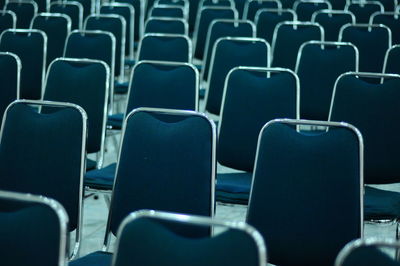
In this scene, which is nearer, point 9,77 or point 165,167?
point 165,167

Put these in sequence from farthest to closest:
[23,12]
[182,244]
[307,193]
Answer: [23,12]
[307,193]
[182,244]

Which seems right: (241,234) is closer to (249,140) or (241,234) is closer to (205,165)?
(205,165)

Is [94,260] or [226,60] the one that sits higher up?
[226,60]

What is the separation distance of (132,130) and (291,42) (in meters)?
2.99

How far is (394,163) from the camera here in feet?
11.8

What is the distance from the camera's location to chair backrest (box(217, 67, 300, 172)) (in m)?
3.82

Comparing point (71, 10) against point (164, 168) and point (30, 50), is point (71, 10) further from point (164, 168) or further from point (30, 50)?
point (164, 168)

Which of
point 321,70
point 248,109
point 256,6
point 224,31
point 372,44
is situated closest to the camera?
point 248,109

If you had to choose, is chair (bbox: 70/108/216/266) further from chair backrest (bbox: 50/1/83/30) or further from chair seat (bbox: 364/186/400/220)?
chair backrest (bbox: 50/1/83/30)

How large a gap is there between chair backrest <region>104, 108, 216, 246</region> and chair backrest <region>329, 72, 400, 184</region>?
1.10 metres

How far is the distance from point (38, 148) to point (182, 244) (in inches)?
51.9

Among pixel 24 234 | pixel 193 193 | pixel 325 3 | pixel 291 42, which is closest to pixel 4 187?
pixel 193 193

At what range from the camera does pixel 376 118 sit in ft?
11.9

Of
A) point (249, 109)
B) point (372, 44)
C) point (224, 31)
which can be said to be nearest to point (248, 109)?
point (249, 109)
